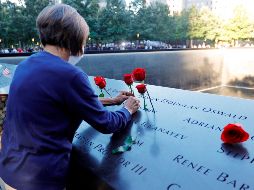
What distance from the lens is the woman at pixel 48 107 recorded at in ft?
4.58

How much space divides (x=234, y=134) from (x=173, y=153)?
0.38 meters

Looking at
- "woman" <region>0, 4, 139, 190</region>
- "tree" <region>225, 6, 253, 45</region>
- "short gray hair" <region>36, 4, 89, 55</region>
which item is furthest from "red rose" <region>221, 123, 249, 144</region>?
"tree" <region>225, 6, 253, 45</region>

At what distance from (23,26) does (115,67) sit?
13.9 metres

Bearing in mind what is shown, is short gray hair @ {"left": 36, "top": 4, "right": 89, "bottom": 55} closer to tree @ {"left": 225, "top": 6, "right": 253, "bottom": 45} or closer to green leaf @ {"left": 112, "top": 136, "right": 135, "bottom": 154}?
green leaf @ {"left": 112, "top": 136, "right": 135, "bottom": 154}

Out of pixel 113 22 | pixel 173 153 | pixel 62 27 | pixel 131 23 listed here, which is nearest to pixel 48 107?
pixel 62 27

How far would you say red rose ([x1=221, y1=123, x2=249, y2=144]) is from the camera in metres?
1.71

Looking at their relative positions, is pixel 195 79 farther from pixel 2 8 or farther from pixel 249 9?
pixel 249 9

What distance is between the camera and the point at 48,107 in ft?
4.61

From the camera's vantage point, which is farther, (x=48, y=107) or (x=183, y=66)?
(x=183, y=66)

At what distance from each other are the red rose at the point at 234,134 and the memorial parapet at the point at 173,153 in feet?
0.23

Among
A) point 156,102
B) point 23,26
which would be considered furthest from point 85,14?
point 156,102

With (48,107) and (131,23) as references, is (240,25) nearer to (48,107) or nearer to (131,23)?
(131,23)

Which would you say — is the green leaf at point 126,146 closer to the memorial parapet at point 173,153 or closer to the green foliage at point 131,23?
the memorial parapet at point 173,153

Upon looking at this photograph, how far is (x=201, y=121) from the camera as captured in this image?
2.26 meters
